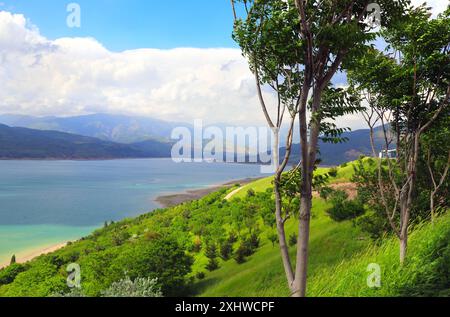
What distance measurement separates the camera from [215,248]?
36.9 m

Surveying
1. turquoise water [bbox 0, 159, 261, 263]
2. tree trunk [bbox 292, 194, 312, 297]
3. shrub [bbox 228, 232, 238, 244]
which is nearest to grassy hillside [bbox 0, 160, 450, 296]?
shrub [bbox 228, 232, 238, 244]

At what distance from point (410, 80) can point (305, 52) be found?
447 cm

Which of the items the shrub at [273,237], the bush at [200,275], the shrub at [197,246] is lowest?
the shrub at [197,246]

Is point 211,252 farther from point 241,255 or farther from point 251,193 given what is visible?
point 251,193

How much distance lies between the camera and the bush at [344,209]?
1040 inches

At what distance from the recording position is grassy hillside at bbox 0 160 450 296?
10195mm

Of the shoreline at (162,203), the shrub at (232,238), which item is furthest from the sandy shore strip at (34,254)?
the shrub at (232,238)

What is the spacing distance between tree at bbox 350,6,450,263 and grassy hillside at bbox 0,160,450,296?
1.29 metres

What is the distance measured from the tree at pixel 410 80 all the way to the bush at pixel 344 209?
50.4 feet

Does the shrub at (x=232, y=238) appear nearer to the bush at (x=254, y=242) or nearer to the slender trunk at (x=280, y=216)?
the bush at (x=254, y=242)

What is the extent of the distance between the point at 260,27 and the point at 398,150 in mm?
6326

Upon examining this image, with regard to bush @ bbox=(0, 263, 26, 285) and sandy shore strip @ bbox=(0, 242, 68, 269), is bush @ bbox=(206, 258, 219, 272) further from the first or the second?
sandy shore strip @ bbox=(0, 242, 68, 269)

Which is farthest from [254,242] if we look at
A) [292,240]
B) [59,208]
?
[59,208]
